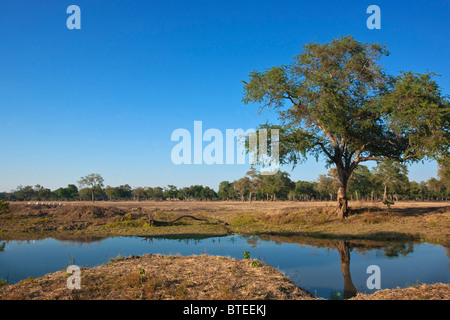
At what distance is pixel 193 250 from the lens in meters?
16.6

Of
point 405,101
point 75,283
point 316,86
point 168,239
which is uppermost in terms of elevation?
point 316,86

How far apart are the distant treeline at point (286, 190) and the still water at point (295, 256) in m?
38.4

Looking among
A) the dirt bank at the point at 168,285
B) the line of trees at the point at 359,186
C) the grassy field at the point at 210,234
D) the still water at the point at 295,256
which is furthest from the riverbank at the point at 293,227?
the line of trees at the point at 359,186

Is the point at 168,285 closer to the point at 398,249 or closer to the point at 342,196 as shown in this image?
the point at 398,249

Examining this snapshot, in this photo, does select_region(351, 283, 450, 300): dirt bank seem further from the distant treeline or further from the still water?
the distant treeline

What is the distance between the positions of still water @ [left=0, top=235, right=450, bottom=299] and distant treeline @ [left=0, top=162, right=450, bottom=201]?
38351mm

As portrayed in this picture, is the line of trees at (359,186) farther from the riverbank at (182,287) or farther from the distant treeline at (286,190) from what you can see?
the riverbank at (182,287)

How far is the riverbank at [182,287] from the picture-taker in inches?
299

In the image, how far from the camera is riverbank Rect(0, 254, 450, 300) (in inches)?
299

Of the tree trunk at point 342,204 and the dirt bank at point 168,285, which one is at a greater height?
the tree trunk at point 342,204
